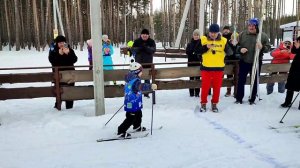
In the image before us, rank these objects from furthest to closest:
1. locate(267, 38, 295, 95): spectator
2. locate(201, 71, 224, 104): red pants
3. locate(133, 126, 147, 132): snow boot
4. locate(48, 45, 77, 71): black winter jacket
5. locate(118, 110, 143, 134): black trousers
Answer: locate(267, 38, 295, 95): spectator < locate(48, 45, 77, 71): black winter jacket < locate(201, 71, 224, 104): red pants < locate(133, 126, 147, 132): snow boot < locate(118, 110, 143, 134): black trousers

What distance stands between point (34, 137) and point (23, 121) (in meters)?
1.09

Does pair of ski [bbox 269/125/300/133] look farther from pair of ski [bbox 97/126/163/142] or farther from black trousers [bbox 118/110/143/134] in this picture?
black trousers [bbox 118/110/143/134]

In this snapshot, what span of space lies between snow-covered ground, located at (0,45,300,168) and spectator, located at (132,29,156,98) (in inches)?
52.2

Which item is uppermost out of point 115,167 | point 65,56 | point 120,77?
point 65,56

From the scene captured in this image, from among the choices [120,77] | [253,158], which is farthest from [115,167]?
[120,77]

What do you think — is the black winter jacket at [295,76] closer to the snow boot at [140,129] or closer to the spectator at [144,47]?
the spectator at [144,47]

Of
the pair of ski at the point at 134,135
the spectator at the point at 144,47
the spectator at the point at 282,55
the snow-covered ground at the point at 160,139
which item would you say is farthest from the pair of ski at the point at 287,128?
the spectator at the point at 144,47

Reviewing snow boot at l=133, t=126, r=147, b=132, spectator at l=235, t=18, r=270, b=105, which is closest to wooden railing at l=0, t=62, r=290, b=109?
spectator at l=235, t=18, r=270, b=105

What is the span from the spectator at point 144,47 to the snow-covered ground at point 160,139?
4.35ft

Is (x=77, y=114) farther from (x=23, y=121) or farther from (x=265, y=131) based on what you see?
(x=265, y=131)

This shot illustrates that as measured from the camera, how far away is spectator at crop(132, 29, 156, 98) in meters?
7.76

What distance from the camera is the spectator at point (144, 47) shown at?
25.5ft

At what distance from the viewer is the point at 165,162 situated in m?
4.00

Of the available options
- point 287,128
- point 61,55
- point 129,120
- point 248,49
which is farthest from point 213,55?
point 61,55
